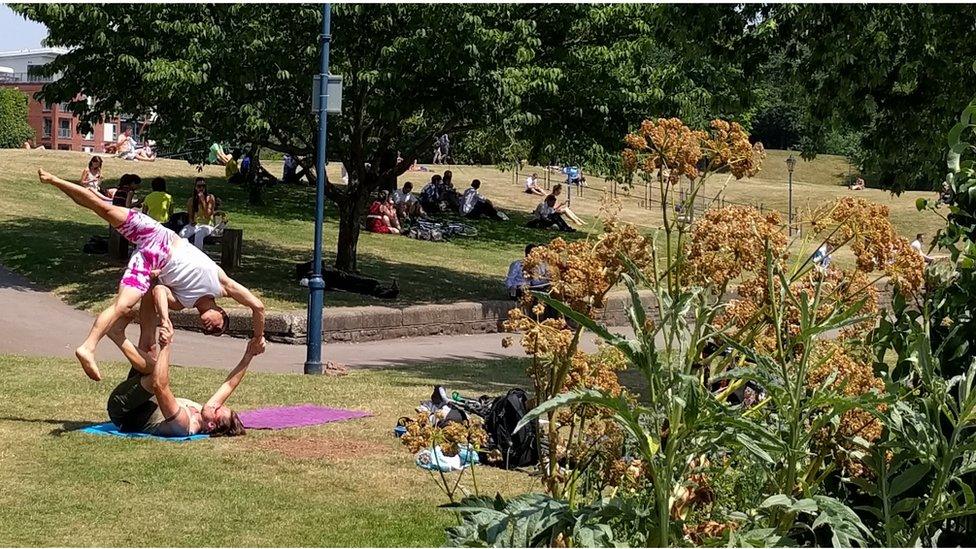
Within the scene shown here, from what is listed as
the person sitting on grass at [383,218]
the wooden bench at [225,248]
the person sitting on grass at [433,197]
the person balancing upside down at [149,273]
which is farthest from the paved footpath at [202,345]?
the person sitting on grass at [433,197]

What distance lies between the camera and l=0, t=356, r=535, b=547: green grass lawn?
7793 millimetres

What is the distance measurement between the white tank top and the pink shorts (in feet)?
0.35

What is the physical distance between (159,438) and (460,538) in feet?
22.5

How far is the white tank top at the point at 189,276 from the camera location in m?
10.8

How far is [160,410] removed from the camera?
1066 cm

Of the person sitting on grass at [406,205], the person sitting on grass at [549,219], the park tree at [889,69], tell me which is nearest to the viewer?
the park tree at [889,69]

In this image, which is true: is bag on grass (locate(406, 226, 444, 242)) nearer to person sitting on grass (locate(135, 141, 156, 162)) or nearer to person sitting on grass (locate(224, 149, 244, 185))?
person sitting on grass (locate(224, 149, 244, 185))

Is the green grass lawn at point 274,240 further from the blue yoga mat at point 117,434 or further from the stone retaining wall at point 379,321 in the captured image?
the blue yoga mat at point 117,434

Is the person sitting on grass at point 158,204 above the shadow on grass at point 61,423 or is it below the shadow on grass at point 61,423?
above

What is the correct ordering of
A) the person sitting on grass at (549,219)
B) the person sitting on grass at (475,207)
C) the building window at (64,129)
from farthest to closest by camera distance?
the building window at (64,129) → the person sitting on grass at (475,207) → the person sitting on grass at (549,219)

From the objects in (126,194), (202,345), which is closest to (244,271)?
(126,194)

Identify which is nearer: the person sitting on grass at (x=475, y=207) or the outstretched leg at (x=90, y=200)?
the outstretched leg at (x=90, y=200)

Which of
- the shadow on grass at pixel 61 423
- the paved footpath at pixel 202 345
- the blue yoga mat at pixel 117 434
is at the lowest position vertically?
the paved footpath at pixel 202 345

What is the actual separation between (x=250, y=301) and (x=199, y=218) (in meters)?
13.2
